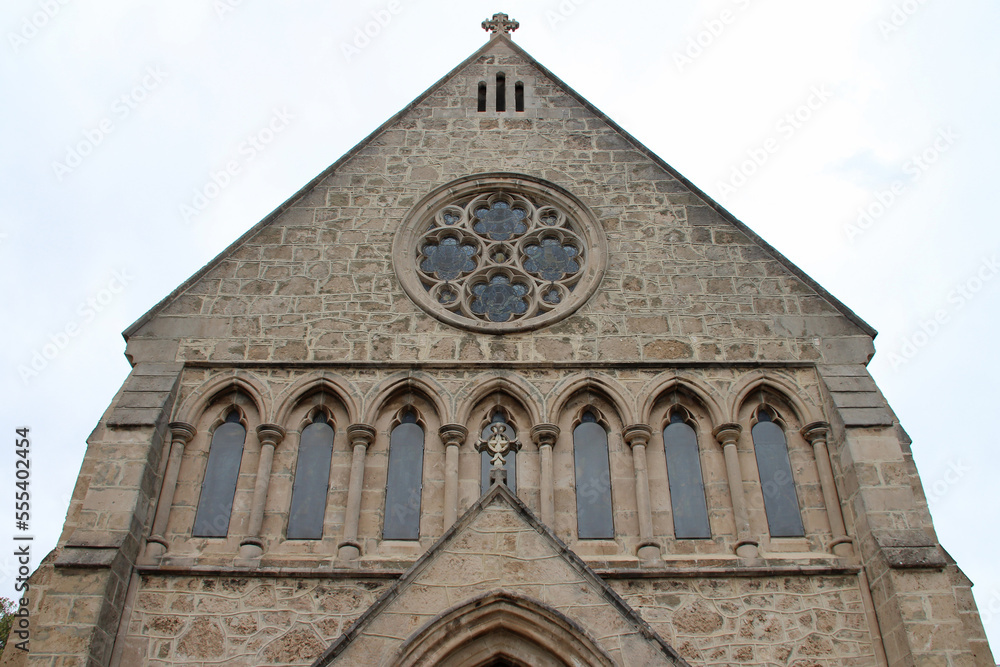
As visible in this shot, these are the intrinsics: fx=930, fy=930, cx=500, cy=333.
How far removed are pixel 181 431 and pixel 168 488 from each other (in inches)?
28.0

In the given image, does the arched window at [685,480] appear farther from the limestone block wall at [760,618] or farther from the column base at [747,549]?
the limestone block wall at [760,618]

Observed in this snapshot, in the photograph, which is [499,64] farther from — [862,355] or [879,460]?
[879,460]

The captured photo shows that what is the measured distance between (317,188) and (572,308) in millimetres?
4336

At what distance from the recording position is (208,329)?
12164mm

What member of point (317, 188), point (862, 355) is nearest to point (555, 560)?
point (862, 355)

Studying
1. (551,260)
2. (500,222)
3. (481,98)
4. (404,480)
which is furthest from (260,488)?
(481,98)

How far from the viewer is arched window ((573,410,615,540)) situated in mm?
10633

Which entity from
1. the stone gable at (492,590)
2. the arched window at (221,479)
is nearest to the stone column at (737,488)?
the stone gable at (492,590)

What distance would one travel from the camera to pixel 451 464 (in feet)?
35.8

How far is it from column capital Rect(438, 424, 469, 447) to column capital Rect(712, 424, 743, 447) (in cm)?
307

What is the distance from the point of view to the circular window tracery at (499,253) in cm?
1255

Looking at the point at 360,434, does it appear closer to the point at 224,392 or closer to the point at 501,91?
the point at 224,392

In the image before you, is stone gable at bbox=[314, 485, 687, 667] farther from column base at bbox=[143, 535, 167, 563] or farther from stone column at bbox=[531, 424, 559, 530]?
column base at bbox=[143, 535, 167, 563]

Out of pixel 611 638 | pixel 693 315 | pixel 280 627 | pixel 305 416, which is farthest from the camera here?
pixel 693 315
